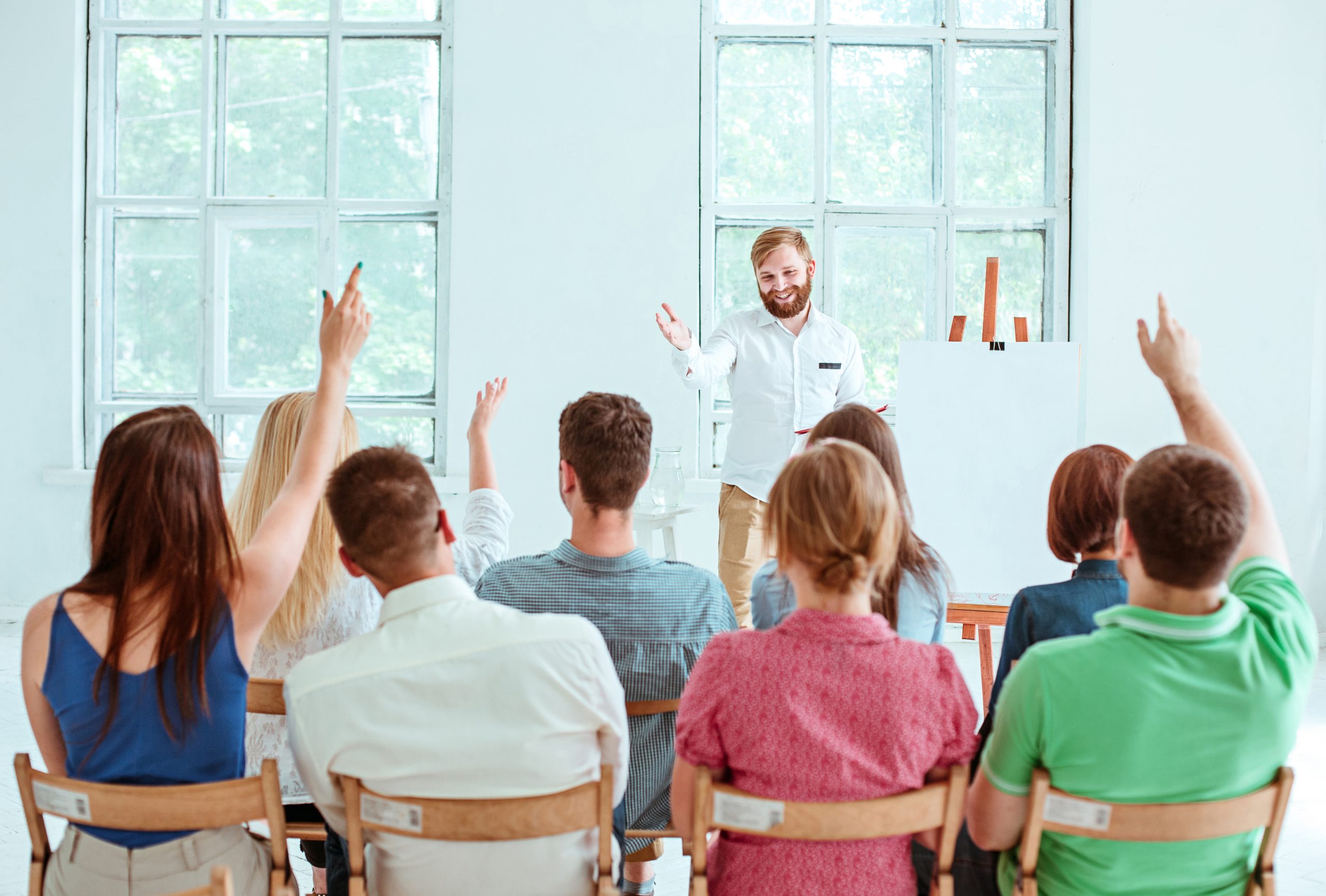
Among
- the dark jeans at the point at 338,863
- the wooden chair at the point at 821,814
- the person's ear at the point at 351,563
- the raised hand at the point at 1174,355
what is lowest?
the dark jeans at the point at 338,863

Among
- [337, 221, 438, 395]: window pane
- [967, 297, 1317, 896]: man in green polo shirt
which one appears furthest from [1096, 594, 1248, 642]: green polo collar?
[337, 221, 438, 395]: window pane

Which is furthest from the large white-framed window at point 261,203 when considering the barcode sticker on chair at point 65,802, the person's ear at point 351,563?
the barcode sticker on chair at point 65,802

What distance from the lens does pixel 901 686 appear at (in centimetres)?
124

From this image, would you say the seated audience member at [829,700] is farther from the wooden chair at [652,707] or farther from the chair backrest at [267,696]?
the chair backrest at [267,696]

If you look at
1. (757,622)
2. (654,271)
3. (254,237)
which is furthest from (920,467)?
(254,237)

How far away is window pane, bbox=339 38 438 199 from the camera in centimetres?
476

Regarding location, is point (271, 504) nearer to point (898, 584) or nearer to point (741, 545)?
point (898, 584)

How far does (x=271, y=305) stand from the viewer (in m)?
4.87

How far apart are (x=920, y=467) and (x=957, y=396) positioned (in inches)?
10.7

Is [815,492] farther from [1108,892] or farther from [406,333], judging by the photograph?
[406,333]

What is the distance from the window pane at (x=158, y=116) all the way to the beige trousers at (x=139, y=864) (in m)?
4.15

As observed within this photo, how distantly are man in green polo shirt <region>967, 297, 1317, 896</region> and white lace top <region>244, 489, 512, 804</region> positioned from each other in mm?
1020

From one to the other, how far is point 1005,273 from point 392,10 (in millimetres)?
3106

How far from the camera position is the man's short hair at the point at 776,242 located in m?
3.62
